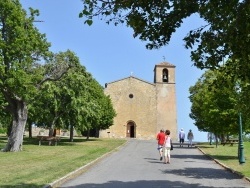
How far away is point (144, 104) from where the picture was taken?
71.6 meters

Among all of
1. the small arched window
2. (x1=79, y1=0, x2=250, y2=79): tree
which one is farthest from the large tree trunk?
the small arched window

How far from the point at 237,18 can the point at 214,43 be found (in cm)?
87

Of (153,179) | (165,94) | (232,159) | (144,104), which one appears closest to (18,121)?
(232,159)

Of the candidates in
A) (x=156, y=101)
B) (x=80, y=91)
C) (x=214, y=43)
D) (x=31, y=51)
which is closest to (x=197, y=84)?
(x=156, y=101)

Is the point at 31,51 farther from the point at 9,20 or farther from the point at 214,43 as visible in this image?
the point at 214,43

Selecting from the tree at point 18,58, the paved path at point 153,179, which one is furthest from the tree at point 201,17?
the tree at point 18,58

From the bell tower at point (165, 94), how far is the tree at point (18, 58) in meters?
44.8

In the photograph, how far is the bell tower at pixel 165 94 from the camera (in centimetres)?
7069

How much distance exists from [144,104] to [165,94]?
13.5 ft

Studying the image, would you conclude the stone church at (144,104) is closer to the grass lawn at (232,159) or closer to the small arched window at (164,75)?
the small arched window at (164,75)

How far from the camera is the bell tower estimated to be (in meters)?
70.7

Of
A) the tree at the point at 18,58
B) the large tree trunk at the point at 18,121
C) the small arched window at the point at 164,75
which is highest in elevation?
the small arched window at the point at 164,75

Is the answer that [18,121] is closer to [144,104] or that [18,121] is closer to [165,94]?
[144,104]

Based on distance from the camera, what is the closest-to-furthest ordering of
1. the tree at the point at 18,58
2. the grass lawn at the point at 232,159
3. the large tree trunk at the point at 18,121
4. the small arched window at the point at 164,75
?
the grass lawn at the point at 232,159
the tree at the point at 18,58
the large tree trunk at the point at 18,121
the small arched window at the point at 164,75
